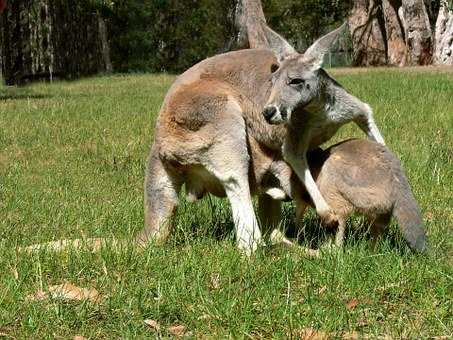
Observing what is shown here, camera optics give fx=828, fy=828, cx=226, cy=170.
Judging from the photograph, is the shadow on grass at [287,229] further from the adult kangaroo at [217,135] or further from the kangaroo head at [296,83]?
the kangaroo head at [296,83]

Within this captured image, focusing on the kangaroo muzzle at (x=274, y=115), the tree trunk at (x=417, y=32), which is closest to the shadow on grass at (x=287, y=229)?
the kangaroo muzzle at (x=274, y=115)

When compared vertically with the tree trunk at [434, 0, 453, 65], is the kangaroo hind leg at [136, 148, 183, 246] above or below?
above

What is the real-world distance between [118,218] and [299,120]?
162 cm

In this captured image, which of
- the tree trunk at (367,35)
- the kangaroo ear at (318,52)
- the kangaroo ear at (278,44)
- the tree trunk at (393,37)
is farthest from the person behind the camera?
the tree trunk at (367,35)

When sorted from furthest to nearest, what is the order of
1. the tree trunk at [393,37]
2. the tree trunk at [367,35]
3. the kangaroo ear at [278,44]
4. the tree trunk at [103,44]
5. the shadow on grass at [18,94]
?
the tree trunk at [103,44]
the tree trunk at [367,35]
the tree trunk at [393,37]
the shadow on grass at [18,94]
the kangaroo ear at [278,44]

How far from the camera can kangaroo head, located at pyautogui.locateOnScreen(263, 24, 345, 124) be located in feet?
14.6

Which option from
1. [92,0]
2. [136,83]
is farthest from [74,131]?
[92,0]

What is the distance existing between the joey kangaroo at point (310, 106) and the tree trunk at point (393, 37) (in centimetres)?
2028

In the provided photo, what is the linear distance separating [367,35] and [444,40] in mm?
2287

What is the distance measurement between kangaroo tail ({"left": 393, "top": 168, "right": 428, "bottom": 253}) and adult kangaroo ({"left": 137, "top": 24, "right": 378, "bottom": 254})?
81 cm

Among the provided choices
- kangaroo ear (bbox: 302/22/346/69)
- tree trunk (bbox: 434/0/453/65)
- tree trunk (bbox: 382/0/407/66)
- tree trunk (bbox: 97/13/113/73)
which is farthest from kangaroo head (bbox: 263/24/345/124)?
tree trunk (bbox: 97/13/113/73)

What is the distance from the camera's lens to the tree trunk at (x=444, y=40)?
24688mm

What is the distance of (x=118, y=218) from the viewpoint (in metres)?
5.74

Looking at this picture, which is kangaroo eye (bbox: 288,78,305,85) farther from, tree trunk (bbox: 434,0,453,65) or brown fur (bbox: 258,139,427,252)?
tree trunk (bbox: 434,0,453,65)
